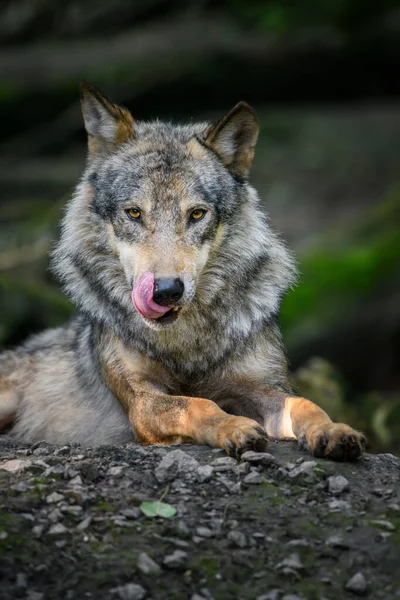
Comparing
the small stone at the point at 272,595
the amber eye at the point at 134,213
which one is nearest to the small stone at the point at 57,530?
the small stone at the point at 272,595

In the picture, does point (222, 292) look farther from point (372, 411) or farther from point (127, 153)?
point (372, 411)

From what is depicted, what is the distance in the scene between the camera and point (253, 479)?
5.12 m

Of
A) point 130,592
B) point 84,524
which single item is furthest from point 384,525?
point 84,524

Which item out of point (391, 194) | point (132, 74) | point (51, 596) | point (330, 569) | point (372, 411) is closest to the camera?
point (51, 596)

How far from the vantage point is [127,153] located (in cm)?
652

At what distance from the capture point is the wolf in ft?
19.5

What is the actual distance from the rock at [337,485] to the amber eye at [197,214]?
1.96 metres

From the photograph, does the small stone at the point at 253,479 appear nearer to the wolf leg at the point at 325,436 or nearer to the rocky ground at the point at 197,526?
the rocky ground at the point at 197,526

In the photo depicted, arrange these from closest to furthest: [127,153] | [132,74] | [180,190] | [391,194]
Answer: [180,190] < [127,153] < [391,194] < [132,74]

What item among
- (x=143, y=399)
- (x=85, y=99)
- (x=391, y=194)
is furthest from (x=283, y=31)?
(x=143, y=399)

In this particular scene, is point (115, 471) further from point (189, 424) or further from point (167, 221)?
point (167, 221)

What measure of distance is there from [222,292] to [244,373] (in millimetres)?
587

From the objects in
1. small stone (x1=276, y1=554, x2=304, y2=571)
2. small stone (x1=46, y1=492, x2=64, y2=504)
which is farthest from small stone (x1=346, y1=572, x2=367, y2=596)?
small stone (x1=46, y1=492, x2=64, y2=504)

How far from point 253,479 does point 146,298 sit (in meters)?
1.29
